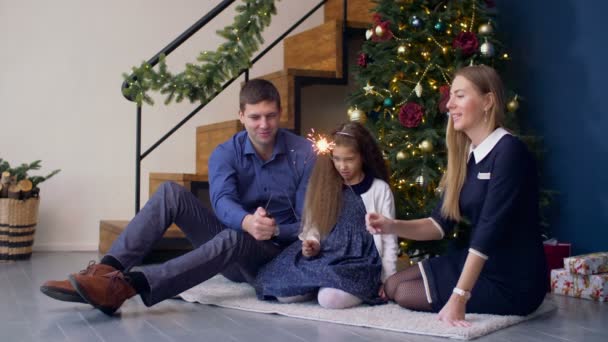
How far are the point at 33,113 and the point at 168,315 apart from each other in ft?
8.32

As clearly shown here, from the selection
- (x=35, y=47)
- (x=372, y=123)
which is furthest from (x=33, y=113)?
(x=372, y=123)

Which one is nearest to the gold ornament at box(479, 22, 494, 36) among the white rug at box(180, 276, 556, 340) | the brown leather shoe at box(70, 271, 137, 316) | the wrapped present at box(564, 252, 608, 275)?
the wrapped present at box(564, 252, 608, 275)

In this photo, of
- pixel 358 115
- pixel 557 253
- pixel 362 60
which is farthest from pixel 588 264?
pixel 362 60

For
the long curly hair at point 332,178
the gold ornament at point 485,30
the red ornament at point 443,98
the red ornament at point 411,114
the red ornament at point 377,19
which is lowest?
the long curly hair at point 332,178

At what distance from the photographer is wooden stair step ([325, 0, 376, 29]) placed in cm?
442

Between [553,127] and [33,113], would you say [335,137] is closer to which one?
[553,127]

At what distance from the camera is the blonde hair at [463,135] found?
2459 millimetres

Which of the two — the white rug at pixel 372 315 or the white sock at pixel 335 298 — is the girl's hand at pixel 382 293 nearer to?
the white rug at pixel 372 315

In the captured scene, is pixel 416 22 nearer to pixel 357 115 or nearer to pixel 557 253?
pixel 357 115

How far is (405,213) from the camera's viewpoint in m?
3.57

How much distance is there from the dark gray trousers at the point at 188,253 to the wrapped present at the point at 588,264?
4.26 ft

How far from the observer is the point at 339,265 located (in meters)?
2.72

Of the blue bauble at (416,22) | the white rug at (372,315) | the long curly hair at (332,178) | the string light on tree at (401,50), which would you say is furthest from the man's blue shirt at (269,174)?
the blue bauble at (416,22)

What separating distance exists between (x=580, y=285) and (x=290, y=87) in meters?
1.86
